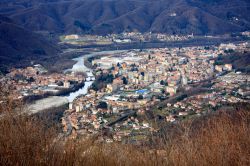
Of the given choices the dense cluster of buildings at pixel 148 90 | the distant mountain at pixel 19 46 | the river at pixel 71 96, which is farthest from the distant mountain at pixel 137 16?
the river at pixel 71 96

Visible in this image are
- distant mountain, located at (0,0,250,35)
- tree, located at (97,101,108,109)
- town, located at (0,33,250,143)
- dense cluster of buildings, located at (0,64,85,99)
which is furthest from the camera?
distant mountain, located at (0,0,250,35)

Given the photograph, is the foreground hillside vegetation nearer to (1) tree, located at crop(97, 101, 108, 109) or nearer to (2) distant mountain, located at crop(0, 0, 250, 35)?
(1) tree, located at crop(97, 101, 108, 109)

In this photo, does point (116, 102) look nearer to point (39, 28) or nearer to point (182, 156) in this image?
point (182, 156)

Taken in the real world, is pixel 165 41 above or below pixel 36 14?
below

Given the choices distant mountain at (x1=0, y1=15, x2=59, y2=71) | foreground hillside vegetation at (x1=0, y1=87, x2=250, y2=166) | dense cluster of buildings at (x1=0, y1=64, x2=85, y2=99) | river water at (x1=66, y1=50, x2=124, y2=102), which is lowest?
river water at (x1=66, y1=50, x2=124, y2=102)

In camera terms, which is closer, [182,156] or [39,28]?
[182,156]

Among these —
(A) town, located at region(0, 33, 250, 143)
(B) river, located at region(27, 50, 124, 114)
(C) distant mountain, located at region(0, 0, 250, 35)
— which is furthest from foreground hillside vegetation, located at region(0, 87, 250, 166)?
(C) distant mountain, located at region(0, 0, 250, 35)

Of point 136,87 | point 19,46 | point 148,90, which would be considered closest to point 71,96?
point 136,87

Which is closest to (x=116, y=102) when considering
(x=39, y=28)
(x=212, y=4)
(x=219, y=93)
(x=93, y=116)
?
(x=93, y=116)
